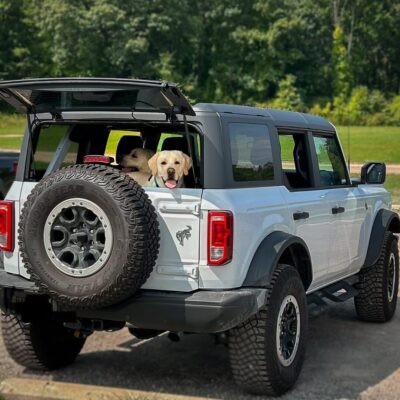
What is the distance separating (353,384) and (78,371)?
6.27ft

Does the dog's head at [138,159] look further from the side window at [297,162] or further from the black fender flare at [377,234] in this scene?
the black fender flare at [377,234]

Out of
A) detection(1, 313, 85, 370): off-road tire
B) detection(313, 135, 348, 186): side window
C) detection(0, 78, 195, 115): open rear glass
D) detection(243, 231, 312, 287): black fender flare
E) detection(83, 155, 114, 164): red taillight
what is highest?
detection(0, 78, 195, 115): open rear glass

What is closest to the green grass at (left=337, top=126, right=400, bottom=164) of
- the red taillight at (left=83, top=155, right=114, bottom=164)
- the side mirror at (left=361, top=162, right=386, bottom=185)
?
the side mirror at (left=361, top=162, right=386, bottom=185)

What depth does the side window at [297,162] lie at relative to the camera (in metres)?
5.76

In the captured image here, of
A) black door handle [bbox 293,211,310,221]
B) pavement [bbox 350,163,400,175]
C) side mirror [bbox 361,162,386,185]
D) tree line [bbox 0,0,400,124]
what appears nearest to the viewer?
black door handle [bbox 293,211,310,221]

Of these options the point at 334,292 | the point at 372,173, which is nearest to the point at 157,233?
the point at 334,292

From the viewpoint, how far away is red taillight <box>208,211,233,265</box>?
14.5 ft

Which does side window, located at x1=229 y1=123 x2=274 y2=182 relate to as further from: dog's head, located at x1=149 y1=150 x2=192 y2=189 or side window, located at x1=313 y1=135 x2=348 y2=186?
side window, located at x1=313 y1=135 x2=348 y2=186

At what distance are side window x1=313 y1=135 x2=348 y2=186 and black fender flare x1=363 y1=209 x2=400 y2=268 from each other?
0.54 meters

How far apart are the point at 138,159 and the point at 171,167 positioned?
2.29 ft

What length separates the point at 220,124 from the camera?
467 centimetres

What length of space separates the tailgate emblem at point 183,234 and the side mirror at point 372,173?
8.95 ft

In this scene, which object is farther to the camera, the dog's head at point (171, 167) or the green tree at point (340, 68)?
the green tree at point (340, 68)

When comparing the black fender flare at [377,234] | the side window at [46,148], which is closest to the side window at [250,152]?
the side window at [46,148]
